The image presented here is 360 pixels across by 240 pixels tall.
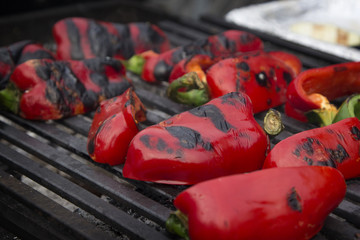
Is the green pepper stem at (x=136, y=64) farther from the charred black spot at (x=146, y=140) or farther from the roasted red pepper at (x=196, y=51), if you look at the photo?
the charred black spot at (x=146, y=140)

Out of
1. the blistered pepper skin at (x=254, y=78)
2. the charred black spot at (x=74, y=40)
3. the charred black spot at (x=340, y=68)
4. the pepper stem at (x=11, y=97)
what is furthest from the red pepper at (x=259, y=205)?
the charred black spot at (x=74, y=40)

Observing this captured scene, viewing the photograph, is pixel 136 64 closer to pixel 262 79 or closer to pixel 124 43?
pixel 124 43

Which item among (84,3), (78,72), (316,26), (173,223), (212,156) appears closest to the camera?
(173,223)

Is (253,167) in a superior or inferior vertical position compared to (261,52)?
inferior

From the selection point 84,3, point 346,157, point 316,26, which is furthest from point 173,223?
point 84,3

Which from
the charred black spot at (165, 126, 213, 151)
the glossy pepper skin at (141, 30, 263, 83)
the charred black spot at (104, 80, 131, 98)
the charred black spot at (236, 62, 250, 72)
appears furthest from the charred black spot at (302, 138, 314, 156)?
the charred black spot at (104, 80, 131, 98)

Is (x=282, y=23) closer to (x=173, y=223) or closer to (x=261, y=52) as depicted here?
(x=261, y=52)

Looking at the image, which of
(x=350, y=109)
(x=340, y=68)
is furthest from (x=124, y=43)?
(x=350, y=109)
